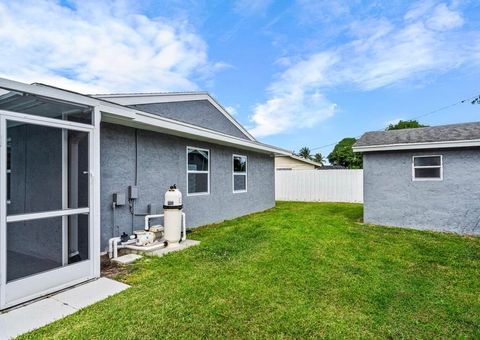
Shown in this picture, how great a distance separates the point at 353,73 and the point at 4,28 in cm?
1242

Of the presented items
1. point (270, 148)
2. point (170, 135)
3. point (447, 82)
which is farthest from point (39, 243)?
point (447, 82)

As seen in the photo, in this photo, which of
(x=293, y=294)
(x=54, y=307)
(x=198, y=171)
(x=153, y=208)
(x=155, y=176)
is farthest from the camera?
(x=198, y=171)

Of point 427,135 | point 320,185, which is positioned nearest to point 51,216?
point 427,135

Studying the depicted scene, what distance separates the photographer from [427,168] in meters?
8.02

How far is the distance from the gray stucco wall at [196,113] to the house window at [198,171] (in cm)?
103

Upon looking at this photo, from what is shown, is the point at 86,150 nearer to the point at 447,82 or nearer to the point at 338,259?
A: the point at 338,259

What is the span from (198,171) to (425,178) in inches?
277

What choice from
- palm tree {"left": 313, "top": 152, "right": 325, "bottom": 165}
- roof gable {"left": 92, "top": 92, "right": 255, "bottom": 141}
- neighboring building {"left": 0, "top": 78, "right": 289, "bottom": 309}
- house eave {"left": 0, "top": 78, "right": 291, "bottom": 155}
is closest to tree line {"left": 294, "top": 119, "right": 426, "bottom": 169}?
palm tree {"left": 313, "top": 152, "right": 325, "bottom": 165}

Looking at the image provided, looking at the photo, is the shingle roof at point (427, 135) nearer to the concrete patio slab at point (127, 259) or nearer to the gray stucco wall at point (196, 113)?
the gray stucco wall at point (196, 113)

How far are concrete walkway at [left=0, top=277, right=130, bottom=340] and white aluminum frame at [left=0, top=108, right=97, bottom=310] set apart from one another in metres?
0.14

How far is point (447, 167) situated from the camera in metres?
7.72

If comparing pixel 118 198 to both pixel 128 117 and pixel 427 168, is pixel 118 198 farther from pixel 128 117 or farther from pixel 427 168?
pixel 427 168

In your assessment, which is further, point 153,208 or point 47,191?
point 153,208

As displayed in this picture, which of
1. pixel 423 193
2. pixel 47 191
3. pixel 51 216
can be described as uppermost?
pixel 47 191
